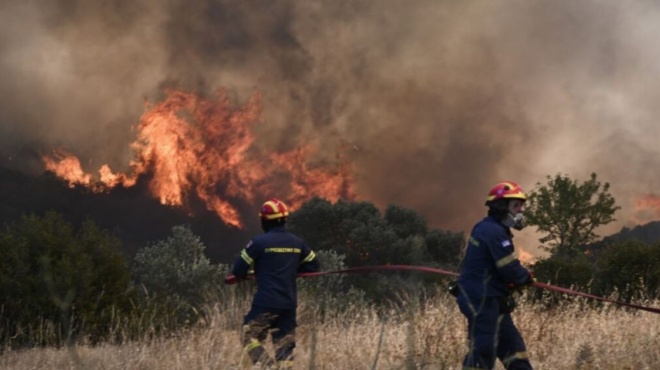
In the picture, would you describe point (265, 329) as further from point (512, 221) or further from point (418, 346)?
point (512, 221)

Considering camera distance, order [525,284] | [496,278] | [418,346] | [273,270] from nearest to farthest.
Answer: [525,284]
[496,278]
[273,270]
[418,346]

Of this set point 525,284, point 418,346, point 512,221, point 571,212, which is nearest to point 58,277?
point 418,346

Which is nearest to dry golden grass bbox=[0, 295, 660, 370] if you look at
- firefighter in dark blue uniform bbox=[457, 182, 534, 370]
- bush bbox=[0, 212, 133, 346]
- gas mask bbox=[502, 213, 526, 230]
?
firefighter in dark blue uniform bbox=[457, 182, 534, 370]

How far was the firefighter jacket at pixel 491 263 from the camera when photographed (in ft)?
22.3

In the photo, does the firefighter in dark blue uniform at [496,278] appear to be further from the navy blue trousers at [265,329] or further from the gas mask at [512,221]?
the navy blue trousers at [265,329]

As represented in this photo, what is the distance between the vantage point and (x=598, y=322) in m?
11.0

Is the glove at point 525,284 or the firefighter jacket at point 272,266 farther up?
the firefighter jacket at point 272,266

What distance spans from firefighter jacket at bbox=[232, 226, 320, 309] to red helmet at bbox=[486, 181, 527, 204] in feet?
7.85

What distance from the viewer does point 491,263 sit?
277 inches

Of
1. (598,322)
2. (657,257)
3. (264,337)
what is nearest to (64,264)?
(264,337)

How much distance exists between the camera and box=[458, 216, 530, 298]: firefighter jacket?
22.3 feet

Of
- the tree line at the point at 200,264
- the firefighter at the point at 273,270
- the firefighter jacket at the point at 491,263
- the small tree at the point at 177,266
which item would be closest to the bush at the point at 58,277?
the tree line at the point at 200,264

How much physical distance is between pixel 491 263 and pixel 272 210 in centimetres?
261

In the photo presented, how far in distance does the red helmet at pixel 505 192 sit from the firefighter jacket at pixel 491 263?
0.19 metres
